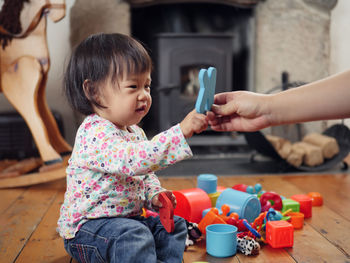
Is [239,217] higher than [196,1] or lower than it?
lower

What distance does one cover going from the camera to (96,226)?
903mm

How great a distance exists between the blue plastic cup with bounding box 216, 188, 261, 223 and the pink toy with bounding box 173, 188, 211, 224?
2.0 inches

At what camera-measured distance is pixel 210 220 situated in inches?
44.3

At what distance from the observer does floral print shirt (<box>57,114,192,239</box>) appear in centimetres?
81

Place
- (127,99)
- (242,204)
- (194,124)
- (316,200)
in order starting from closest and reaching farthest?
1. (194,124)
2. (127,99)
3. (242,204)
4. (316,200)

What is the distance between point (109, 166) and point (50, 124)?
1261 mm

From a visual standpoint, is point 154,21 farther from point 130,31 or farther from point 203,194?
point 203,194

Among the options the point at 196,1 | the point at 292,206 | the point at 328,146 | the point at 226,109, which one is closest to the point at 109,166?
the point at 226,109

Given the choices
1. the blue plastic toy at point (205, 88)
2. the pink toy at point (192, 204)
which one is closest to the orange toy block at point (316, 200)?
the pink toy at point (192, 204)

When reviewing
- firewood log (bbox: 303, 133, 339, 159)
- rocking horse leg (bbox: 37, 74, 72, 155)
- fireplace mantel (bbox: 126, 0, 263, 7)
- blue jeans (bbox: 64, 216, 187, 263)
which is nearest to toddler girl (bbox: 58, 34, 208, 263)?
blue jeans (bbox: 64, 216, 187, 263)

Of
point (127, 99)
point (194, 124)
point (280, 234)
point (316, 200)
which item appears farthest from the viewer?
point (316, 200)

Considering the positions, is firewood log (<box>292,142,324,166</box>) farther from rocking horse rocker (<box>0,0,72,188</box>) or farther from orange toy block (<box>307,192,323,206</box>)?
rocking horse rocker (<box>0,0,72,188</box>)

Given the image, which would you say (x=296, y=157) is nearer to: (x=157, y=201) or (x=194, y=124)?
(x=157, y=201)

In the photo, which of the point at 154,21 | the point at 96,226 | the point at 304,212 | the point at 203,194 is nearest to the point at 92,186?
the point at 96,226
